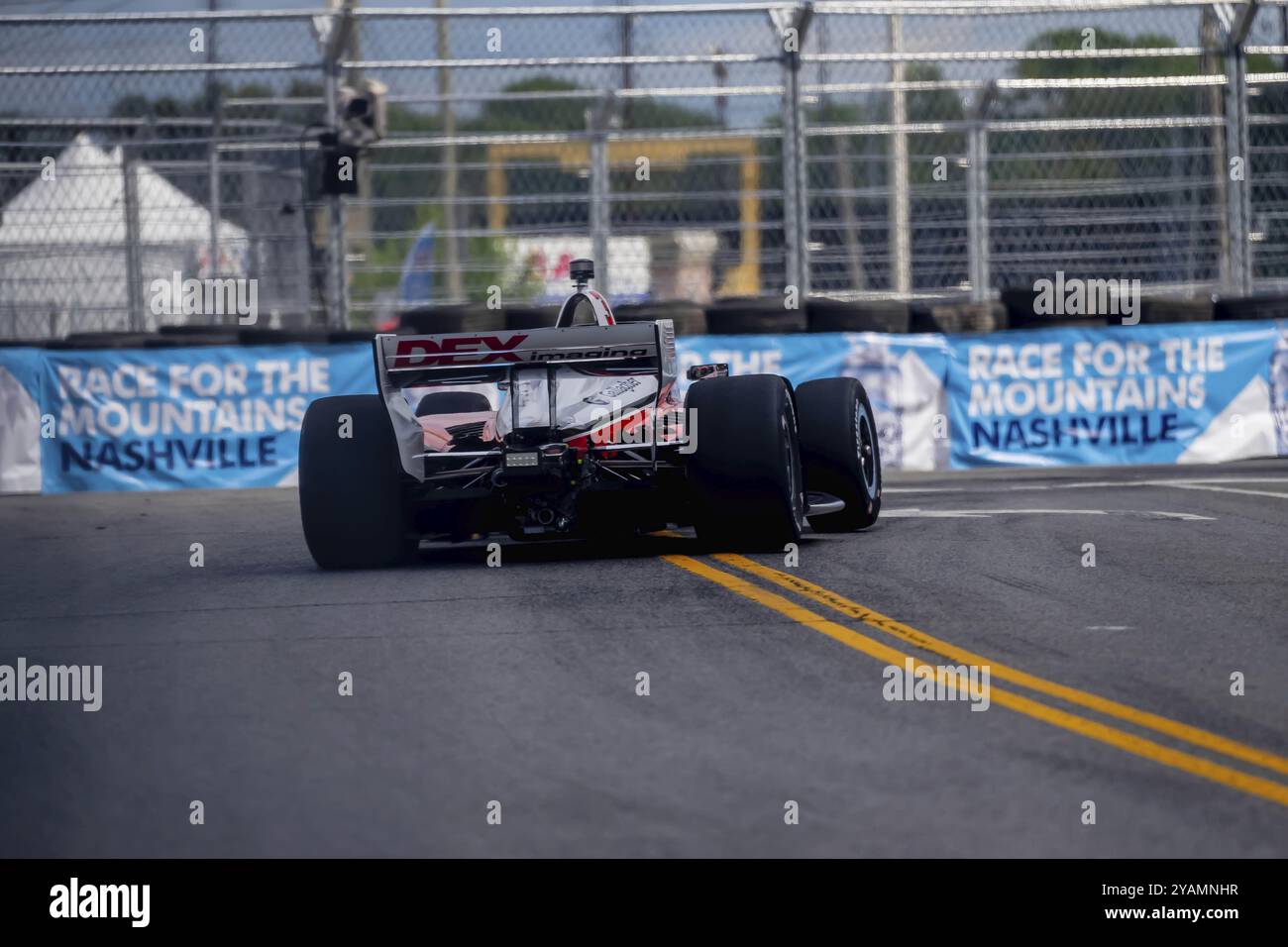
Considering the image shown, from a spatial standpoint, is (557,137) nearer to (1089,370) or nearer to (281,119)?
(281,119)

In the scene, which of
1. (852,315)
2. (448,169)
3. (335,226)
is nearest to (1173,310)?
(852,315)

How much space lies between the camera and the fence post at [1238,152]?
64.6 feet

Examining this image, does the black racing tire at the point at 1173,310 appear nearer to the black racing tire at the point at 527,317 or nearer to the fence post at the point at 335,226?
the black racing tire at the point at 527,317

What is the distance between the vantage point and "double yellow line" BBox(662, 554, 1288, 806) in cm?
511

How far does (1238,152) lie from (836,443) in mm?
10540

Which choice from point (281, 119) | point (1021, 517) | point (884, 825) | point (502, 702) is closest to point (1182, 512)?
point (1021, 517)

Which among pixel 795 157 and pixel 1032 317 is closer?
pixel 1032 317

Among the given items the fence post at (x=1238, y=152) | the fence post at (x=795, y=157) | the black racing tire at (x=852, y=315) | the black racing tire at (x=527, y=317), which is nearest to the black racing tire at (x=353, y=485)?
the black racing tire at (x=527, y=317)

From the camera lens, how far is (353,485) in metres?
10.1

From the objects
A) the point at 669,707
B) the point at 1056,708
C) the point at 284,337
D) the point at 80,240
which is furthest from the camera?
the point at 80,240

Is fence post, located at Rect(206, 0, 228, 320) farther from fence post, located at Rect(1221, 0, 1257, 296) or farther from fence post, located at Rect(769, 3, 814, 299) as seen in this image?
fence post, located at Rect(1221, 0, 1257, 296)

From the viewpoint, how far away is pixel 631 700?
6152 mm

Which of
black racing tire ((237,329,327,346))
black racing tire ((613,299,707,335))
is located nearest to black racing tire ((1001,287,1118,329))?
black racing tire ((613,299,707,335))

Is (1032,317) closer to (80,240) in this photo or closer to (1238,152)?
(1238,152)
